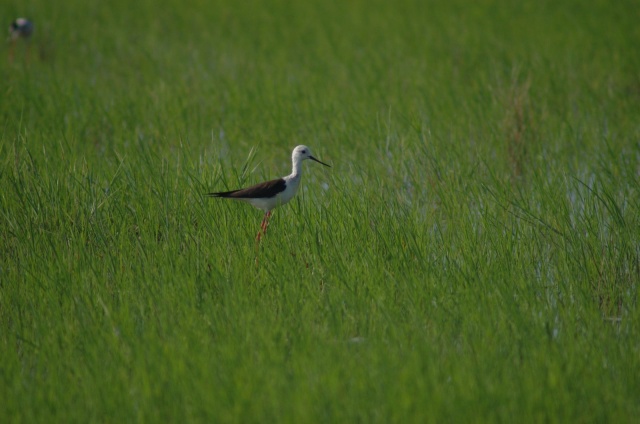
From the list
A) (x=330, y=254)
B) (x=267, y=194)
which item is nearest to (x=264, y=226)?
(x=267, y=194)

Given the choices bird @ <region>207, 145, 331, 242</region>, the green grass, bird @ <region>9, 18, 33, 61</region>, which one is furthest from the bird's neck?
bird @ <region>9, 18, 33, 61</region>

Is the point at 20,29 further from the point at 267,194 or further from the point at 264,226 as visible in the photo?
the point at 267,194

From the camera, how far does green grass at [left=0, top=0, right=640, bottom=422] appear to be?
3.25 metres

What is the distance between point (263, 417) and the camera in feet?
10.2

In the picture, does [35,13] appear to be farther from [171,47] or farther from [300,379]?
[300,379]

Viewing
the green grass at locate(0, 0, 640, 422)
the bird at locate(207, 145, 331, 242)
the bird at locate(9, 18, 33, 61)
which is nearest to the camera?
the green grass at locate(0, 0, 640, 422)

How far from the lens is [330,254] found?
4.70m

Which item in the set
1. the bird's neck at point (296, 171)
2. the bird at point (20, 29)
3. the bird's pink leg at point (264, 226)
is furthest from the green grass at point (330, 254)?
the bird at point (20, 29)

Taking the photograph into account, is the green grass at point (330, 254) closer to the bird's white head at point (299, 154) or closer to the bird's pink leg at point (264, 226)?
the bird's pink leg at point (264, 226)

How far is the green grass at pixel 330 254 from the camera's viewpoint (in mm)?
3250

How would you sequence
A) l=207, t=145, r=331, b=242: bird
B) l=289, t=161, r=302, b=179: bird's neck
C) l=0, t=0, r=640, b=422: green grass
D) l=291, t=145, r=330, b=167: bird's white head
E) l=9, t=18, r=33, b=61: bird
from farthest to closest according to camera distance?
l=9, t=18, r=33, b=61: bird < l=291, t=145, r=330, b=167: bird's white head < l=289, t=161, r=302, b=179: bird's neck < l=207, t=145, r=331, b=242: bird < l=0, t=0, r=640, b=422: green grass

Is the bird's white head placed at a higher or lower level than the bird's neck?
higher

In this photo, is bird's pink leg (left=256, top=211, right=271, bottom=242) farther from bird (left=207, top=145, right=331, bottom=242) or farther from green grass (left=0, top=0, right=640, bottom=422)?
green grass (left=0, top=0, right=640, bottom=422)

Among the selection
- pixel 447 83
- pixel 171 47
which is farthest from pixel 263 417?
pixel 171 47
